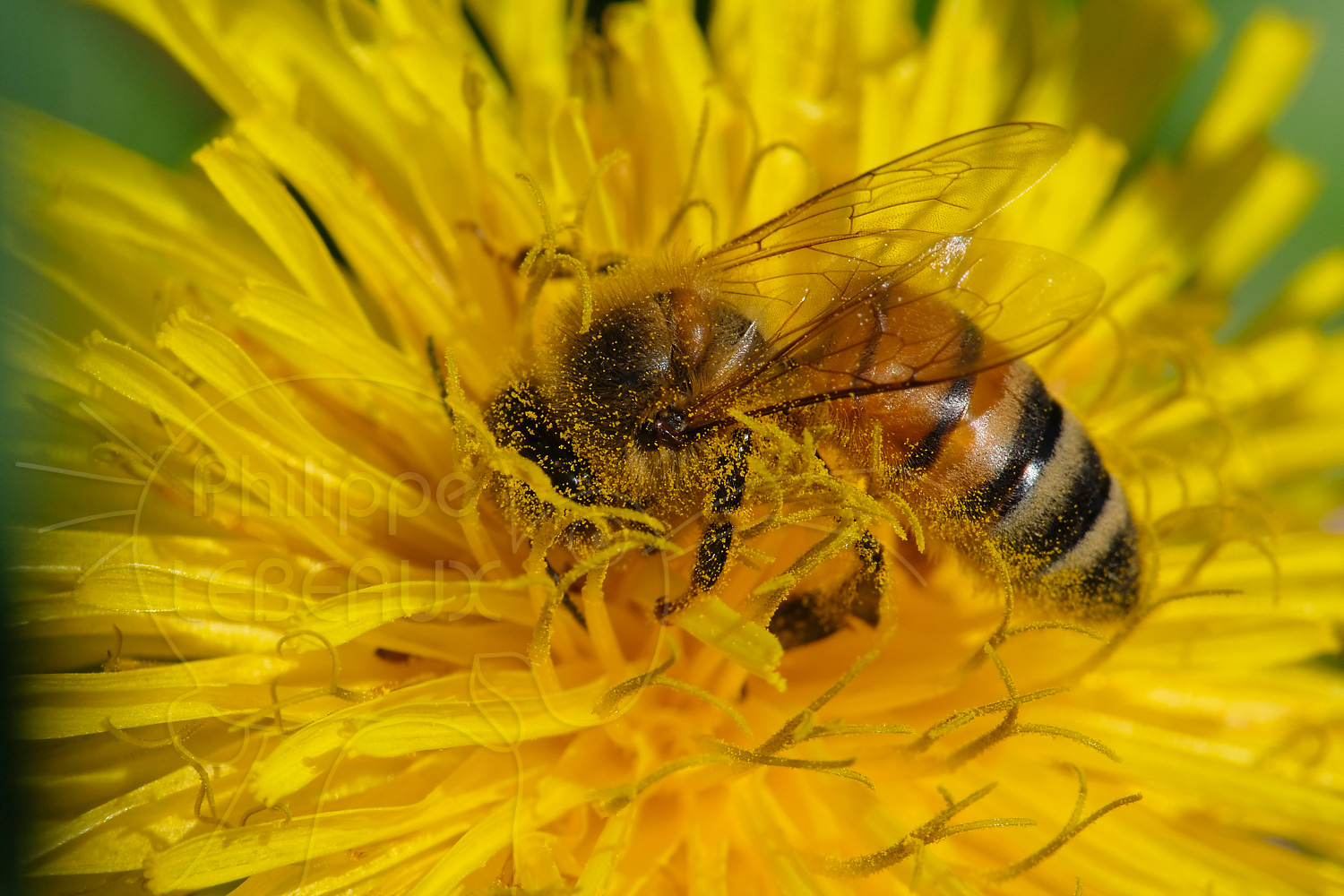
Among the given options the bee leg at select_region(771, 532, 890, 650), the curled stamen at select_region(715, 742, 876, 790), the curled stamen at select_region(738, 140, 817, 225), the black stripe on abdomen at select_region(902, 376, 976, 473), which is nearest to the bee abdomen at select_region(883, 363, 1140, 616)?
the black stripe on abdomen at select_region(902, 376, 976, 473)

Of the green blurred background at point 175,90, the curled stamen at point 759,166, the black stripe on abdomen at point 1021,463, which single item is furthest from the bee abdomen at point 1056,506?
the green blurred background at point 175,90

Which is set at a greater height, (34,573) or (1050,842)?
(34,573)

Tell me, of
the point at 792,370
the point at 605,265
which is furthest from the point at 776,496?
the point at 605,265

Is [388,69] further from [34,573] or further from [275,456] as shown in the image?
[34,573]

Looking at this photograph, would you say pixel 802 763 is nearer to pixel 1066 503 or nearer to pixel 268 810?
pixel 1066 503

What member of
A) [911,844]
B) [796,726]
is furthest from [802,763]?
[911,844]

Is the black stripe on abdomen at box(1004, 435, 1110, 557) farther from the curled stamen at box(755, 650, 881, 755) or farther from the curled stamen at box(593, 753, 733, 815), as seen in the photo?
the curled stamen at box(593, 753, 733, 815)

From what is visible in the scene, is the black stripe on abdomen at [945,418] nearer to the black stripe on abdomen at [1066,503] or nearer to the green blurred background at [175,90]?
the black stripe on abdomen at [1066,503]
